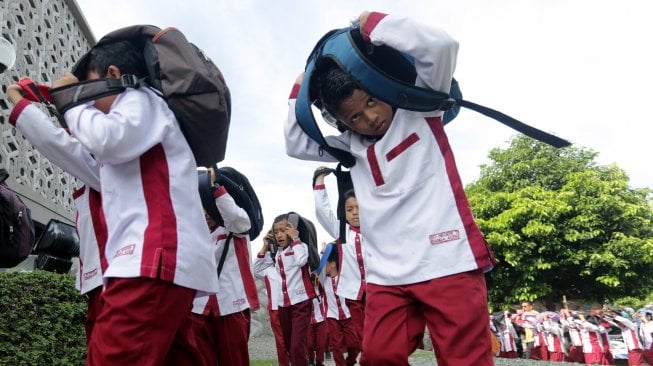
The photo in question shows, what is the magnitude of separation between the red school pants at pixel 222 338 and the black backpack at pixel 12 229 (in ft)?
4.32

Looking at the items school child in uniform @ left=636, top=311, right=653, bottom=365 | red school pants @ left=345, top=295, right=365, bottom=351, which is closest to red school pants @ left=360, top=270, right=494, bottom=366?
red school pants @ left=345, top=295, right=365, bottom=351

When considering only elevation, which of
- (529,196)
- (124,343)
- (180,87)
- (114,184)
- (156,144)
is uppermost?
(529,196)

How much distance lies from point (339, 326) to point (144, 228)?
24.6 ft

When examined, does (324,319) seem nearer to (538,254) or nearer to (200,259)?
(200,259)

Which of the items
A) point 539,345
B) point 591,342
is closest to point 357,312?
point 591,342

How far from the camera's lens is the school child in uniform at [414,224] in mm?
2186

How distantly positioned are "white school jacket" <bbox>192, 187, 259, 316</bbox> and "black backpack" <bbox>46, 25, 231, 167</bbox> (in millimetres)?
1995

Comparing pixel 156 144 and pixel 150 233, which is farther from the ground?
pixel 156 144

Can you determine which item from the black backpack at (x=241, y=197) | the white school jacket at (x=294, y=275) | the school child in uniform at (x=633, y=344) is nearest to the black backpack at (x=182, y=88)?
the black backpack at (x=241, y=197)

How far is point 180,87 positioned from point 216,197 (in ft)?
7.15

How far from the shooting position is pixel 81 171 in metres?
2.41

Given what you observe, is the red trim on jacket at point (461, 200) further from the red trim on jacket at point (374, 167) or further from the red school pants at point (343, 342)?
the red school pants at point (343, 342)

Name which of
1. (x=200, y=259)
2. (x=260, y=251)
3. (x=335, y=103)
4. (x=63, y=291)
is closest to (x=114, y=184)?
(x=200, y=259)

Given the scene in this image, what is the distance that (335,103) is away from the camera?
100.0 inches
